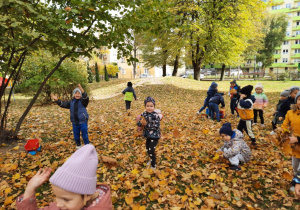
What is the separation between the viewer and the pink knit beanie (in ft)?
4.38

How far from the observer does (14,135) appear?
556cm

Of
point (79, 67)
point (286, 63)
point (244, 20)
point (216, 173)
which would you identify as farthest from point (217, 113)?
point (286, 63)

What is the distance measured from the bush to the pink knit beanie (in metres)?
11.1

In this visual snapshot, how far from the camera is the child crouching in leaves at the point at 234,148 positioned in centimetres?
393

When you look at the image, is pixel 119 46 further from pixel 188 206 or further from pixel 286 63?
pixel 286 63

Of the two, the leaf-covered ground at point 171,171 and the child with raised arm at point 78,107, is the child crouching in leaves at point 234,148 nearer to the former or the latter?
the leaf-covered ground at point 171,171

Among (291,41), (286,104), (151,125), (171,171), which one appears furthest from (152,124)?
(291,41)

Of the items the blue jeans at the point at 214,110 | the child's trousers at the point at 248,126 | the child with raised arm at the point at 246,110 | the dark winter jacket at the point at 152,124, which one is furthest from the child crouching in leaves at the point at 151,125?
the blue jeans at the point at 214,110

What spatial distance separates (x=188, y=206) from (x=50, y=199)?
8.25 feet

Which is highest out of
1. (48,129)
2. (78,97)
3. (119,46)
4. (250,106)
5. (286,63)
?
(286,63)

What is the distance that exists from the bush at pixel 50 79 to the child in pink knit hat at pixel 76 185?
436 inches

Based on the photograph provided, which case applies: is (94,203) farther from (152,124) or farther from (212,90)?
(212,90)

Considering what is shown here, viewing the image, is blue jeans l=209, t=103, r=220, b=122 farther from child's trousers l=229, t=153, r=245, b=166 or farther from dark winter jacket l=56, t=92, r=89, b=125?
dark winter jacket l=56, t=92, r=89, b=125

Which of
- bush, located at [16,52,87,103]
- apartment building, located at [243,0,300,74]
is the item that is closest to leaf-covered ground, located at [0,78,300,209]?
bush, located at [16,52,87,103]
